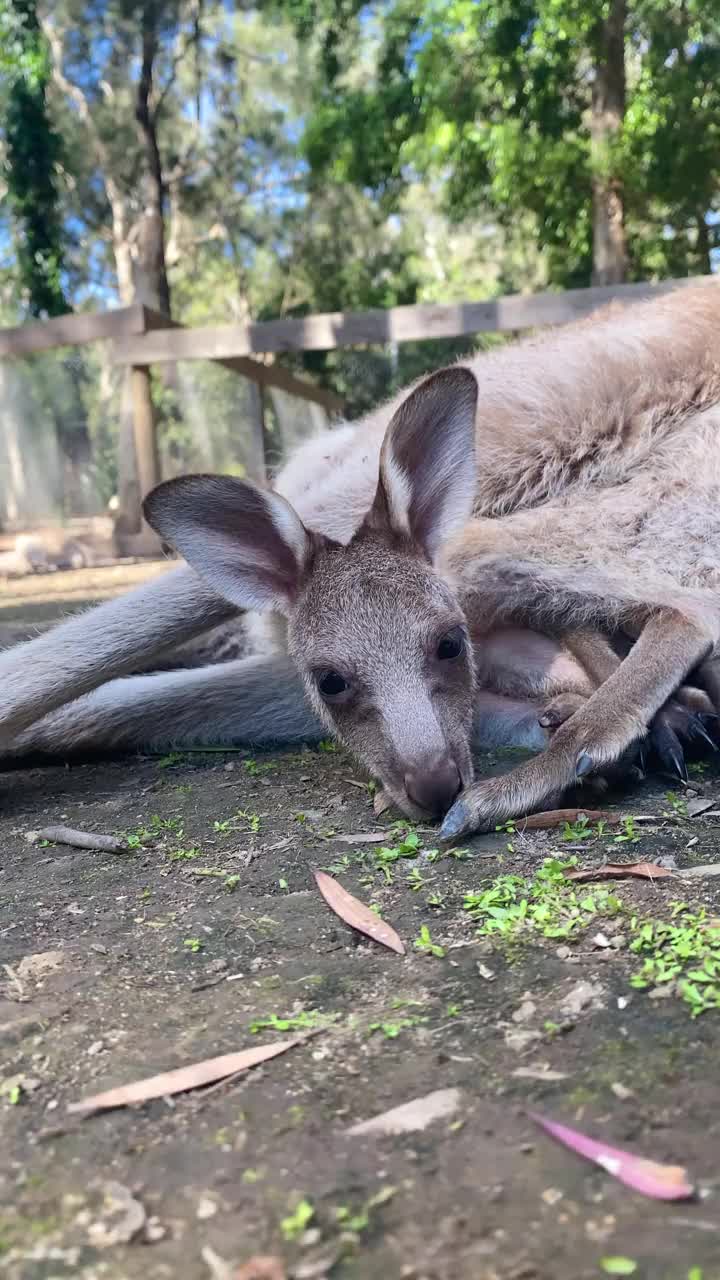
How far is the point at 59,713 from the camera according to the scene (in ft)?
9.70

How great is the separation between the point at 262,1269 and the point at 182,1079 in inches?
14.3

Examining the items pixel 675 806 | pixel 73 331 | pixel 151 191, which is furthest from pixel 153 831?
pixel 151 191

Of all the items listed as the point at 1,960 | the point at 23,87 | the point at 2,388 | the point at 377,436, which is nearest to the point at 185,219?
the point at 23,87

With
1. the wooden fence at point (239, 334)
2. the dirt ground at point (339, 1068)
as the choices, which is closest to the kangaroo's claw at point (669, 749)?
the dirt ground at point (339, 1068)

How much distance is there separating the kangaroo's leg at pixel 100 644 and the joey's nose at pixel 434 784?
2.81 ft

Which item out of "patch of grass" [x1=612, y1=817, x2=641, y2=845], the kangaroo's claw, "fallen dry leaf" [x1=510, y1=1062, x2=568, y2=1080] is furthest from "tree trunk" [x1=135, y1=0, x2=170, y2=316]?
"fallen dry leaf" [x1=510, y1=1062, x2=568, y2=1080]

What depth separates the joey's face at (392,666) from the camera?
7.23ft

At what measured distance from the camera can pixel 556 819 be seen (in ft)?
7.09

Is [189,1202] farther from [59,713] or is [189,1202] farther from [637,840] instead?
[59,713]

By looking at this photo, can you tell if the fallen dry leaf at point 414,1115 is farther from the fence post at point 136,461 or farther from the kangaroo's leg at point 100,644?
the fence post at point 136,461

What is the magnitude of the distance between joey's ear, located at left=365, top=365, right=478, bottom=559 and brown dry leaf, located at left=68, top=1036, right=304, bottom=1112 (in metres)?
1.49

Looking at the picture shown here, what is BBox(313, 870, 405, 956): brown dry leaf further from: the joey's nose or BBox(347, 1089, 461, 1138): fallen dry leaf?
BBox(347, 1089, 461, 1138): fallen dry leaf

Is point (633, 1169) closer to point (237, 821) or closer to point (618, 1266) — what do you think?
point (618, 1266)

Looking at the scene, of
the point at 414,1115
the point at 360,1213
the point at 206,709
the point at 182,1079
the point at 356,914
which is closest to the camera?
the point at 360,1213
